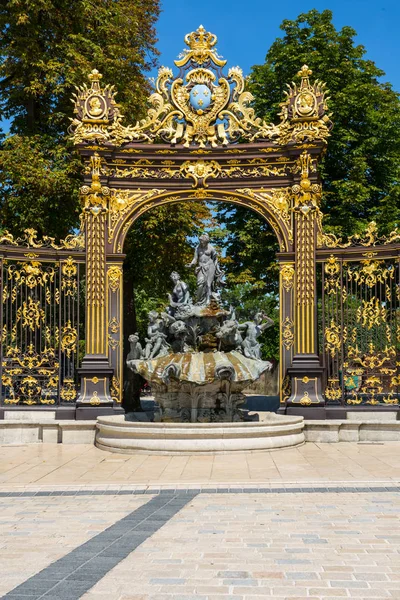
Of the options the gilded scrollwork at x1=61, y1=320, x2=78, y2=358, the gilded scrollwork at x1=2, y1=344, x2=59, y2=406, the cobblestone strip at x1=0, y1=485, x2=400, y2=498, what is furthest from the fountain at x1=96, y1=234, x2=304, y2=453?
the cobblestone strip at x1=0, y1=485, x2=400, y2=498

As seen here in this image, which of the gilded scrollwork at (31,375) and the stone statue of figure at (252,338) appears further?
the gilded scrollwork at (31,375)

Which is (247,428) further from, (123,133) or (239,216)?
(239,216)

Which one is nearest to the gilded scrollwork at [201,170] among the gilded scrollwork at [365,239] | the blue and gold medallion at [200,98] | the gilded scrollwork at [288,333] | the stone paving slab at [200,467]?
the blue and gold medallion at [200,98]

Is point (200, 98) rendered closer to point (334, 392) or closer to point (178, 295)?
point (178, 295)

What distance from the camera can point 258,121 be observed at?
1365 cm

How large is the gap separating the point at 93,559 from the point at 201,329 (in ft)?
26.3

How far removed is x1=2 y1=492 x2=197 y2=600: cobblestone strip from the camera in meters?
4.54

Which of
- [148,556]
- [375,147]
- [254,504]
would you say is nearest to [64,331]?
[254,504]

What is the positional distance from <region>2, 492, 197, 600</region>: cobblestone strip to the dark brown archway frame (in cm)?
625

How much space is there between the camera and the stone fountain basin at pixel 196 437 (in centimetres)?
1091

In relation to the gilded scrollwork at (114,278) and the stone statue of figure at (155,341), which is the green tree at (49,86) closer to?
the gilded scrollwork at (114,278)

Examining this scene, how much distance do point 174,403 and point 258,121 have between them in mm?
5675

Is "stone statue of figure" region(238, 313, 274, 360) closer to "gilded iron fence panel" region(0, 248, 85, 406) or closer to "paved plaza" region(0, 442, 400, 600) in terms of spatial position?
"paved plaza" region(0, 442, 400, 600)

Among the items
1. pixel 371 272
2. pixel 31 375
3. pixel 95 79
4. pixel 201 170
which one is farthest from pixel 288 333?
pixel 95 79
